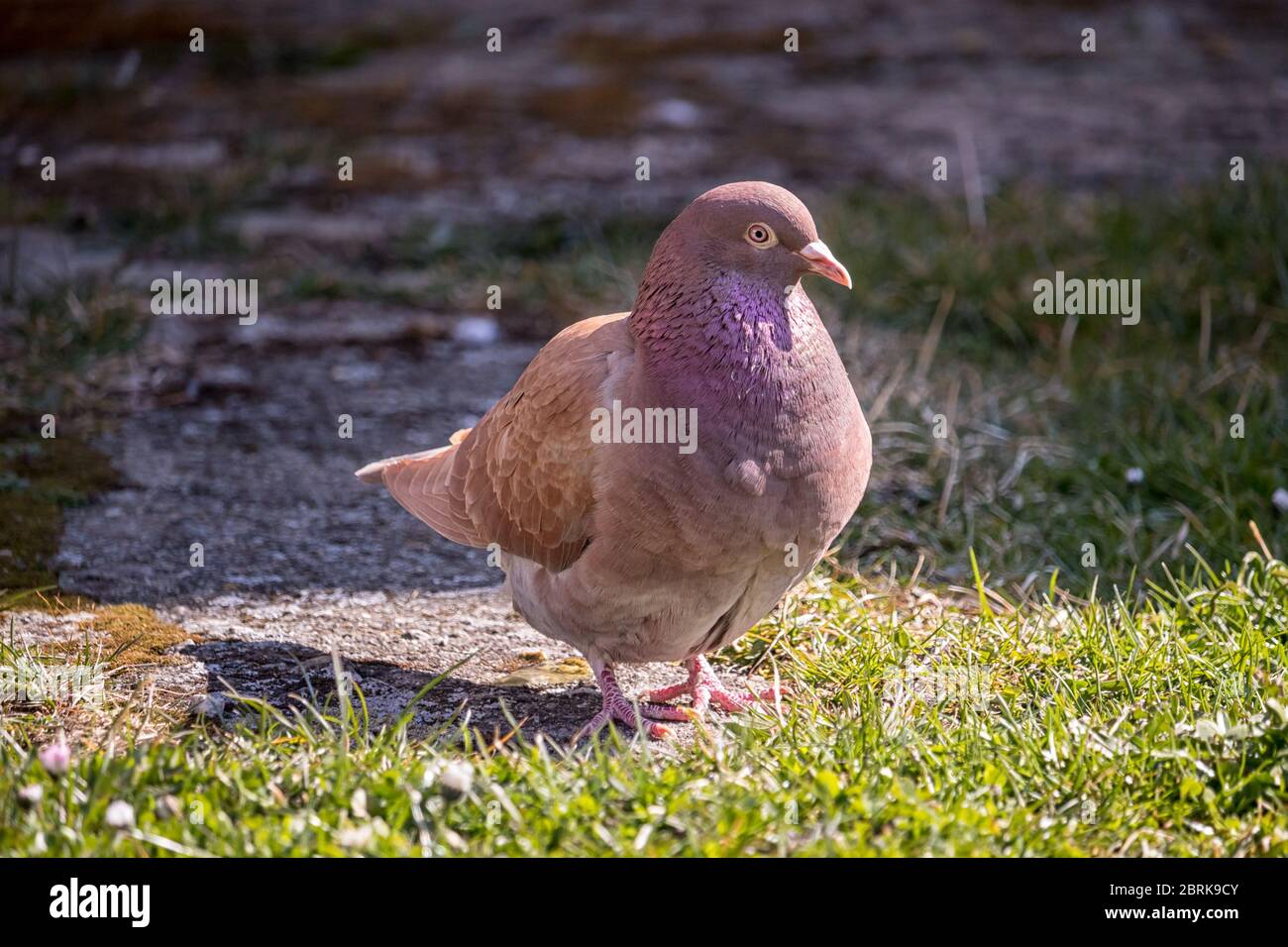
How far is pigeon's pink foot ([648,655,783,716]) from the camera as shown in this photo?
360 centimetres

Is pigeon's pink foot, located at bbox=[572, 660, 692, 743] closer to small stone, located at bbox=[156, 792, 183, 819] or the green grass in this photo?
the green grass

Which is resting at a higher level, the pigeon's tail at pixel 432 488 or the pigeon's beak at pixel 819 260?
the pigeon's beak at pixel 819 260

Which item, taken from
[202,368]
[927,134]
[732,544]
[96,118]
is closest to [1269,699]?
[732,544]

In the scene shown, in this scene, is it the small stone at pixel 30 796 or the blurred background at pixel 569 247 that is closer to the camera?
the small stone at pixel 30 796

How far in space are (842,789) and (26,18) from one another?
8.87 m

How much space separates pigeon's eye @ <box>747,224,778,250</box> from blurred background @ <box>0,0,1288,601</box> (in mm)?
1479

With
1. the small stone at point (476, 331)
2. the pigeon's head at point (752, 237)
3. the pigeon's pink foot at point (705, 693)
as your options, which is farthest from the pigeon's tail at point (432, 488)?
the small stone at point (476, 331)

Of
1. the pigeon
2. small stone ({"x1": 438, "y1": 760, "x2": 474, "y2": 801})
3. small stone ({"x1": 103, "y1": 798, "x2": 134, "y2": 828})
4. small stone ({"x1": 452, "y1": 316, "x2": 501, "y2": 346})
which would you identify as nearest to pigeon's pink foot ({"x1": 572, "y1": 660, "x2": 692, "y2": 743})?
the pigeon

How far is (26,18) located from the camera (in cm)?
938

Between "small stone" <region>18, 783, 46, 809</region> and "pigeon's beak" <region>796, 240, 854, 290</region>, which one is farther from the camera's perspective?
"pigeon's beak" <region>796, 240, 854, 290</region>

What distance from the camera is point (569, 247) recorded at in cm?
715

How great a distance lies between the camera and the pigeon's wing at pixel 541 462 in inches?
131

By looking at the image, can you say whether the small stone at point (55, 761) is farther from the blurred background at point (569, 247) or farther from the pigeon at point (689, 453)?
the blurred background at point (569, 247)
